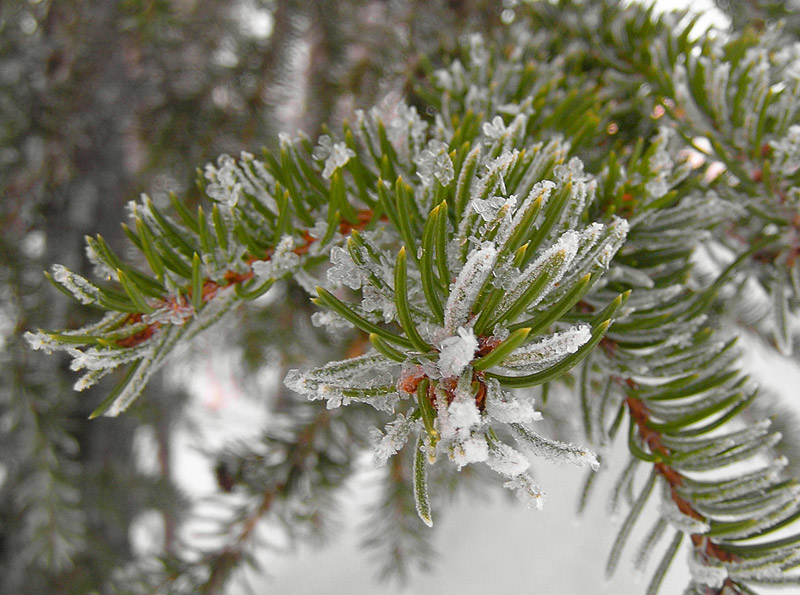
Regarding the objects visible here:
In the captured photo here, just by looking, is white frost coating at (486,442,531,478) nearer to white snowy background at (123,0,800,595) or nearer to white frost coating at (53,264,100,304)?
white frost coating at (53,264,100,304)

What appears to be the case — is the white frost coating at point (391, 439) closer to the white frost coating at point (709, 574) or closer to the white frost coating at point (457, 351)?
the white frost coating at point (457, 351)

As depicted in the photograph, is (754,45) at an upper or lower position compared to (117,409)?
upper

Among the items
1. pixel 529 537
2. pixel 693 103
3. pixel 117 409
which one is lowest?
pixel 529 537

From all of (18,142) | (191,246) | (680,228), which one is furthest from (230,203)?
(18,142)

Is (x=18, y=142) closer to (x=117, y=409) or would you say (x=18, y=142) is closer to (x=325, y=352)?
(x=325, y=352)

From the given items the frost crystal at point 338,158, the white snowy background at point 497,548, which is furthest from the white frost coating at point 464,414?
the white snowy background at point 497,548

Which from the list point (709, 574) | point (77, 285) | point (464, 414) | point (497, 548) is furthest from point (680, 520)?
point (497, 548)

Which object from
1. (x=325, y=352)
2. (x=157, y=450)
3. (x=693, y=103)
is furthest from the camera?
(x=157, y=450)
